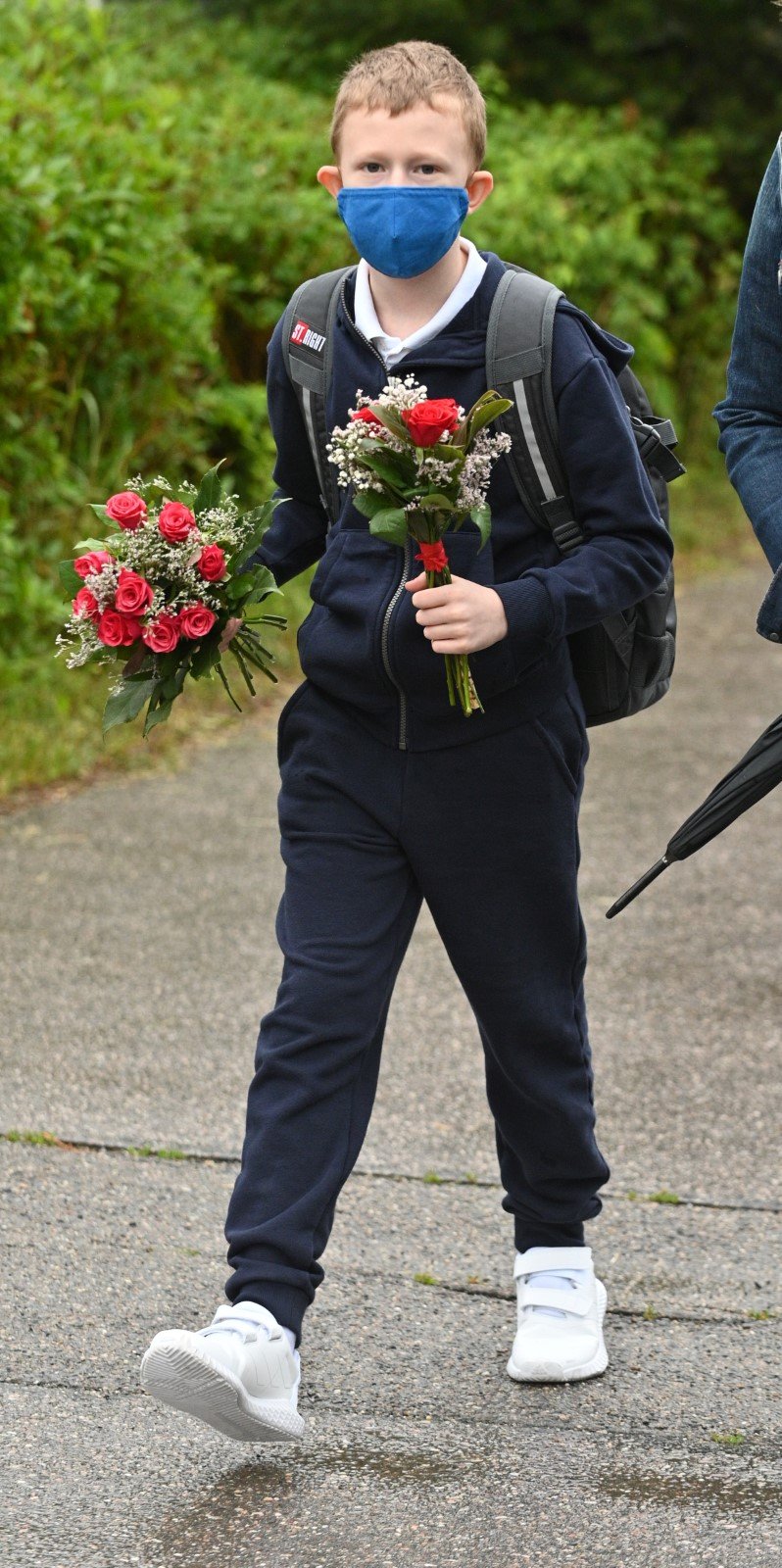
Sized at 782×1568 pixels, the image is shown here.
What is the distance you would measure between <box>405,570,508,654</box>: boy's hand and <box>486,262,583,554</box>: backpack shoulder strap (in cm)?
22

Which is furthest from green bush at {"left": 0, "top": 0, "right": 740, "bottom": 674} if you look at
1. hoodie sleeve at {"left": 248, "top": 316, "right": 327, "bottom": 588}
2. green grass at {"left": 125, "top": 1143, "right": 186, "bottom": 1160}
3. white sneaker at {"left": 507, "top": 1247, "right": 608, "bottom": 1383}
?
white sneaker at {"left": 507, "top": 1247, "right": 608, "bottom": 1383}

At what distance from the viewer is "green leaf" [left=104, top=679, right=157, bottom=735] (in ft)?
9.09

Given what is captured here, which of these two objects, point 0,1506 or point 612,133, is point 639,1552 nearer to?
point 0,1506

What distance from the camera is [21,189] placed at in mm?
6023

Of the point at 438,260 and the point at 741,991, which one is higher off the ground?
the point at 438,260

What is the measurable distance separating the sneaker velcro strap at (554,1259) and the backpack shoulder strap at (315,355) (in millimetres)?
1176

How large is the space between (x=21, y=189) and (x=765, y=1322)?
4.23 metres

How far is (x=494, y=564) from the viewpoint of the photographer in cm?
277

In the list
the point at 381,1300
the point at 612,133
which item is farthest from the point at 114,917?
the point at 612,133

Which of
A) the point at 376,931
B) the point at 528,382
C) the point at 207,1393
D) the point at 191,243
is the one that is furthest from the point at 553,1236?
the point at 191,243

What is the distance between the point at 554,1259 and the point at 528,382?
1333 mm

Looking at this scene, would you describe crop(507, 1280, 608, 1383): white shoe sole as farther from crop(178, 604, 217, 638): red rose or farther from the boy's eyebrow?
the boy's eyebrow

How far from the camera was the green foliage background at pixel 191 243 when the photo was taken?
638 centimetres

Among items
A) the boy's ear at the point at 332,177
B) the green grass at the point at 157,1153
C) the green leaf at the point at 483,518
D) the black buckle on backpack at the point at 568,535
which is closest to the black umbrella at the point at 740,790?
the black buckle on backpack at the point at 568,535
